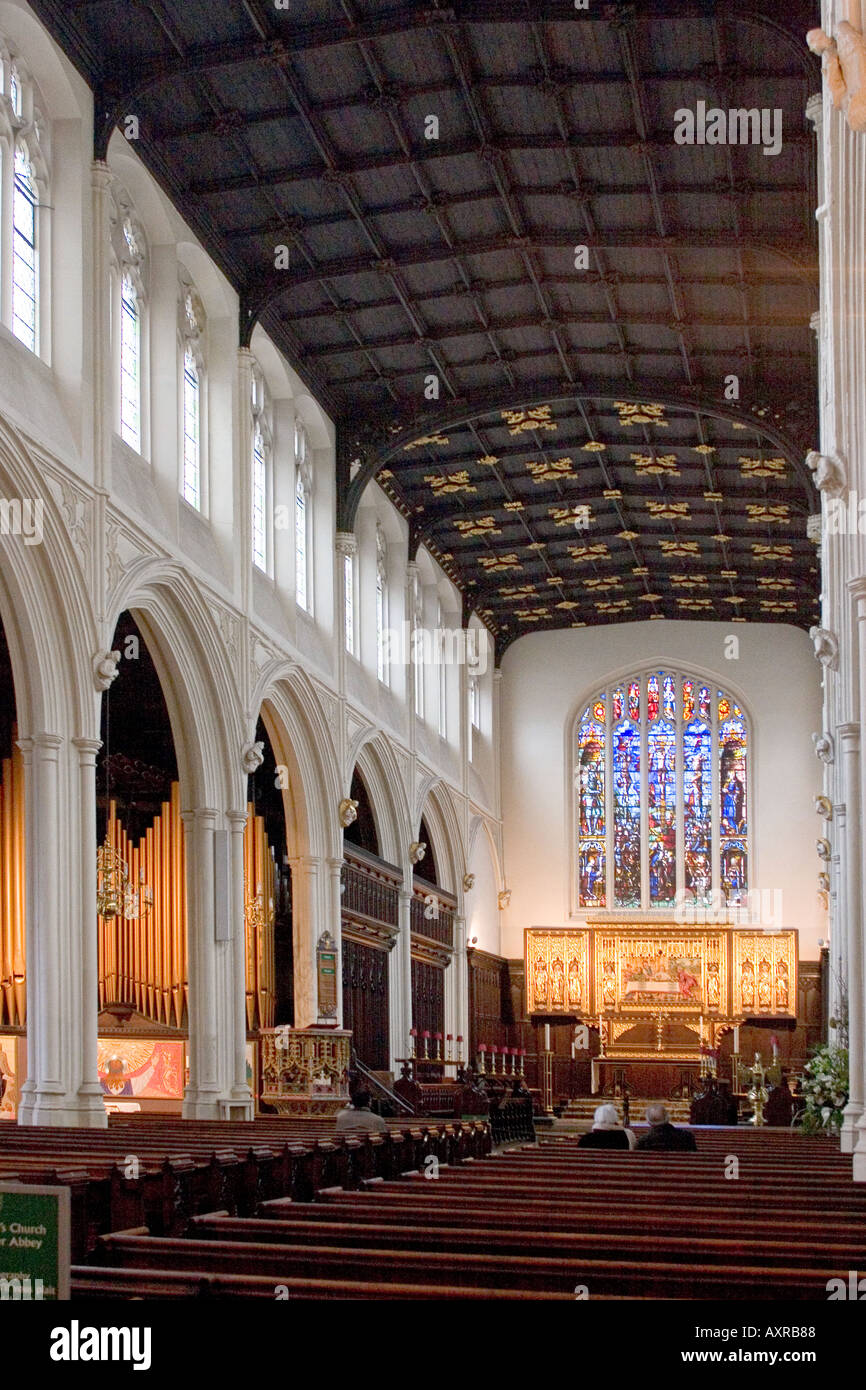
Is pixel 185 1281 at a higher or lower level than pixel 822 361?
lower

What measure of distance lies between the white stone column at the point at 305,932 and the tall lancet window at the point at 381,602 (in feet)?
14.2

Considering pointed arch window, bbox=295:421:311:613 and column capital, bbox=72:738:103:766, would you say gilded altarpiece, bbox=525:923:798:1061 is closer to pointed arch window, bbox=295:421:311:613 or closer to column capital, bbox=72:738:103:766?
pointed arch window, bbox=295:421:311:613

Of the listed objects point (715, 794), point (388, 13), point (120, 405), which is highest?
point (388, 13)

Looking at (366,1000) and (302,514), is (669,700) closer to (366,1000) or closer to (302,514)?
(366,1000)

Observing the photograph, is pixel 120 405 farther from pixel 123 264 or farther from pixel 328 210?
pixel 328 210

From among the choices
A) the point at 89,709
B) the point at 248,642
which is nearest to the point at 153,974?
the point at 248,642

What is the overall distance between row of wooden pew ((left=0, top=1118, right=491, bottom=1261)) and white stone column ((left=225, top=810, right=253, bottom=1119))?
9.57ft

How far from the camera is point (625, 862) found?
33.3 m

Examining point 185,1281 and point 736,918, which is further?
point 736,918

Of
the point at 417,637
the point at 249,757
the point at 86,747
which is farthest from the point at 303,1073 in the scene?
the point at 417,637

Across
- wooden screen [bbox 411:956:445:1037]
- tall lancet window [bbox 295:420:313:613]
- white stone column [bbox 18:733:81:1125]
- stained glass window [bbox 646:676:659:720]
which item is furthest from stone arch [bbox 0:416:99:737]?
stained glass window [bbox 646:676:659:720]

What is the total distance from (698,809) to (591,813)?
210 cm

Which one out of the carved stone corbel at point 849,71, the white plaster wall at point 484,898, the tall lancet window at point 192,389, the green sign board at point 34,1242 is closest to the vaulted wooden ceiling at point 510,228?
the tall lancet window at point 192,389

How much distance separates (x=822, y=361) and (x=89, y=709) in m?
8.44
